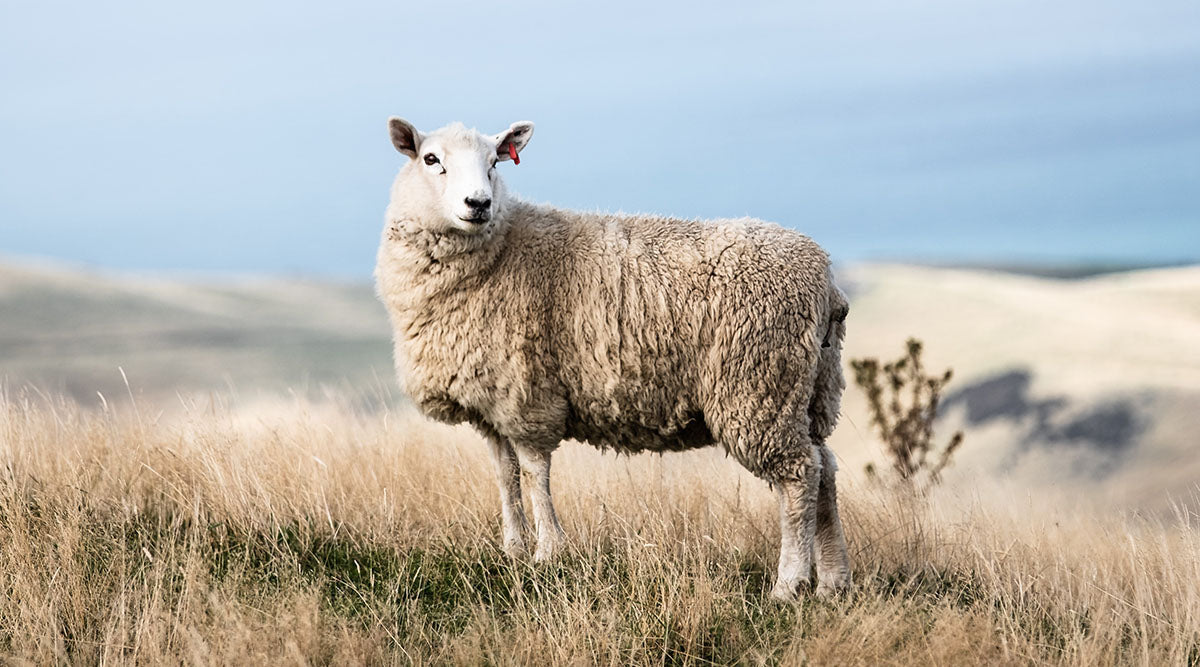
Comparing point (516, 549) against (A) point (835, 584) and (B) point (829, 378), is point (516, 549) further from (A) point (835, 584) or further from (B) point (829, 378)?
(B) point (829, 378)

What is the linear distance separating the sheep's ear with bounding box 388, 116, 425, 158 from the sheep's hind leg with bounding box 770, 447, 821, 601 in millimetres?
3081

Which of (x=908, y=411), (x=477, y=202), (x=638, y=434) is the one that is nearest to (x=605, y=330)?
(x=638, y=434)

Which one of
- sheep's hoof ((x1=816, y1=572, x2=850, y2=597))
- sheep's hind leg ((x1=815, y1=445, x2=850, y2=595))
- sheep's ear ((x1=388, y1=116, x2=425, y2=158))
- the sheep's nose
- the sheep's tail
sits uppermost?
sheep's ear ((x1=388, y1=116, x2=425, y2=158))

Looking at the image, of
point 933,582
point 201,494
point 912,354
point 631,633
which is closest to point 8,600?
point 201,494

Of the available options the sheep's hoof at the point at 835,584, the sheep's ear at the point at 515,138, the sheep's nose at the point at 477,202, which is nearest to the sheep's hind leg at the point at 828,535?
the sheep's hoof at the point at 835,584

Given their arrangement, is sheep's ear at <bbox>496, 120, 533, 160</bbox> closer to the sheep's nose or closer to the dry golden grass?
the sheep's nose

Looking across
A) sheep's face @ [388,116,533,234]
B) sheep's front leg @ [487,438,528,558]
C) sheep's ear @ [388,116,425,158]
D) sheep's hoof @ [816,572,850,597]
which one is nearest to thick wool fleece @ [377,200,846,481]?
sheep's face @ [388,116,533,234]

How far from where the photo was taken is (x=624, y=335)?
6.79 meters

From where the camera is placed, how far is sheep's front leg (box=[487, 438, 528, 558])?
7223mm

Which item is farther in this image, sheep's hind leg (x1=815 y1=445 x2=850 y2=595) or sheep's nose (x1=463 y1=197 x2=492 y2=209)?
sheep's hind leg (x1=815 y1=445 x2=850 y2=595)

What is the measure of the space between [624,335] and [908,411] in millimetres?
4958

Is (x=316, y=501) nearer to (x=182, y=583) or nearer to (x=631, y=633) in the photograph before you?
(x=182, y=583)

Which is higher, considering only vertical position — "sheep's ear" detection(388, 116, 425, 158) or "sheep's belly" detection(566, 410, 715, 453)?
"sheep's ear" detection(388, 116, 425, 158)

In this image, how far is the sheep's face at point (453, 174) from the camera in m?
6.62
